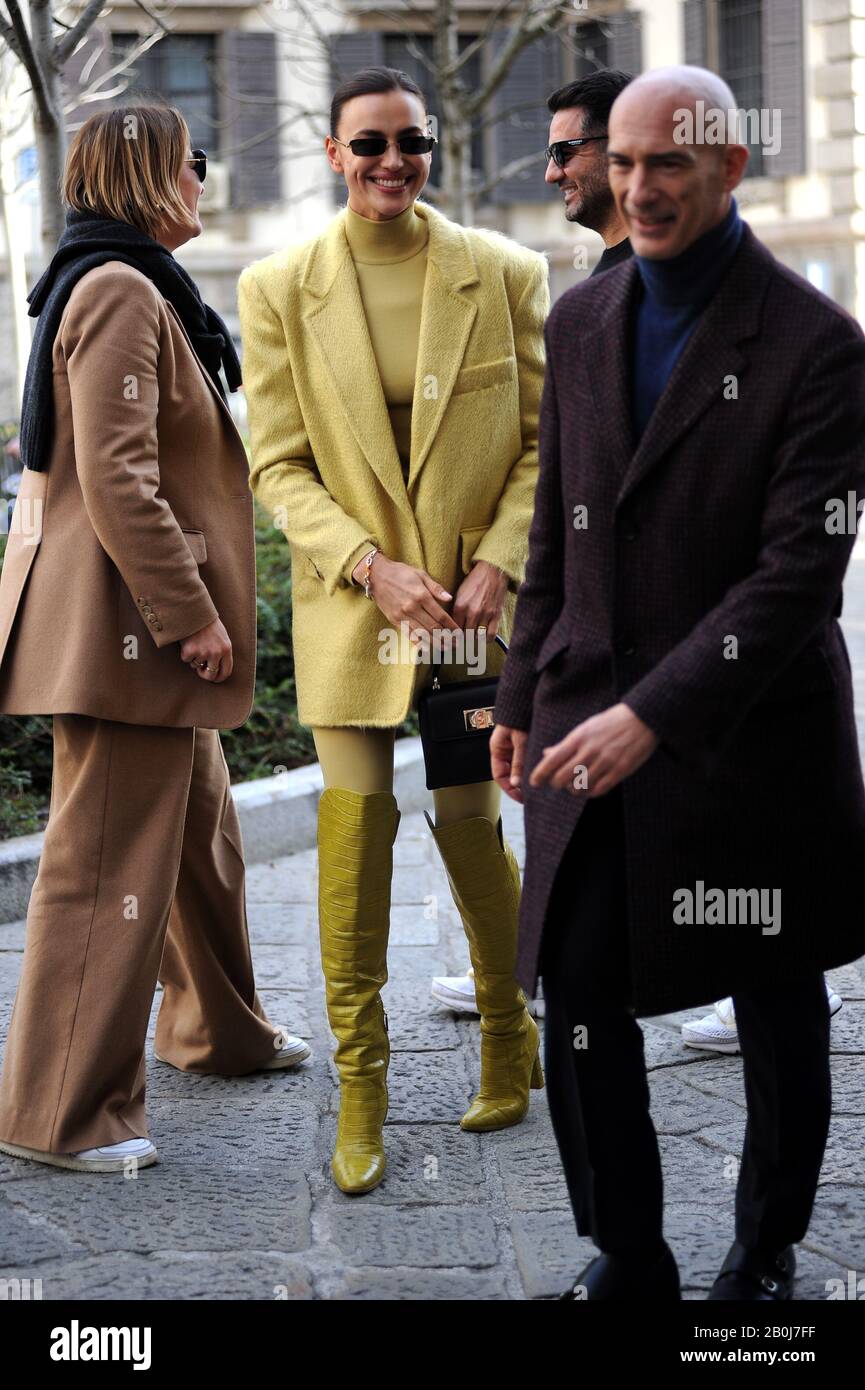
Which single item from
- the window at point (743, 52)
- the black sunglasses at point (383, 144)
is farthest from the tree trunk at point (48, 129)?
the window at point (743, 52)

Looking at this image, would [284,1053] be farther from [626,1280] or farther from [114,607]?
[626,1280]

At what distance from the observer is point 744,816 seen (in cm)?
261

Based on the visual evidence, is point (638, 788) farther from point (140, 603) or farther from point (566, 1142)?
point (140, 603)

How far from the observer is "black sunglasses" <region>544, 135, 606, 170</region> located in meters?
3.97

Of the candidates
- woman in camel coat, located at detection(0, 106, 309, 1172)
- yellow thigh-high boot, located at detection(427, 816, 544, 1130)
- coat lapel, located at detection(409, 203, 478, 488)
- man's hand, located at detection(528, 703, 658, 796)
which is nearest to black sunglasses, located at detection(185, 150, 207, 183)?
woman in camel coat, located at detection(0, 106, 309, 1172)

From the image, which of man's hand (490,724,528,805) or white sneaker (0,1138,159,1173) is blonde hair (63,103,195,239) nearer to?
man's hand (490,724,528,805)

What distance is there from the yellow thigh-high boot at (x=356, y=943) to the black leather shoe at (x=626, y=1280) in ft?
3.00

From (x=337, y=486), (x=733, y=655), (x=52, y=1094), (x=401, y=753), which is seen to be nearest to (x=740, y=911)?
(x=733, y=655)

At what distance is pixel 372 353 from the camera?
3.55 metres

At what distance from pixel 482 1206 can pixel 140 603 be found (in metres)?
1.40

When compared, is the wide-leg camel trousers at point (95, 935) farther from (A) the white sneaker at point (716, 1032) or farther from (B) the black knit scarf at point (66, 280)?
(A) the white sneaker at point (716, 1032)

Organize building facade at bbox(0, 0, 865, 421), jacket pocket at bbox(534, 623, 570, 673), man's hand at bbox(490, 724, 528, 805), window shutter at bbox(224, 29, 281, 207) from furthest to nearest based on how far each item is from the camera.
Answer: window shutter at bbox(224, 29, 281, 207), building facade at bbox(0, 0, 865, 421), man's hand at bbox(490, 724, 528, 805), jacket pocket at bbox(534, 623, 570, 673)

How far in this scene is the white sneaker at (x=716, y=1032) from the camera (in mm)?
4227

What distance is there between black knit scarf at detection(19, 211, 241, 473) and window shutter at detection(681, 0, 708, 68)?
2073cm
